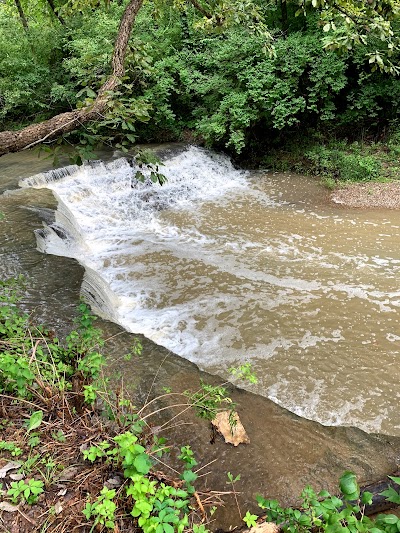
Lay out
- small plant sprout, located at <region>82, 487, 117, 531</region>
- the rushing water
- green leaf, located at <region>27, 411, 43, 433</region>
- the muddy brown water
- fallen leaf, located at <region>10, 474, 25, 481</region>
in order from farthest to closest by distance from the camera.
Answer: the rushing water, the muddy brown water, green leaf, located at <region>27, 411, 43, 433</region>, fallen leaf, located at <region>10, 474, 25, 481</region>, small plant sprout, located at <region>82, 487, 117, 531</region>

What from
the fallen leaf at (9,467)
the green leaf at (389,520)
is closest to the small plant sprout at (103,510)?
the fallen leaf at (9,467)

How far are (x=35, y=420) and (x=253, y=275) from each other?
13.5ft

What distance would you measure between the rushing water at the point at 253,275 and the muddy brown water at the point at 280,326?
0.02 metres

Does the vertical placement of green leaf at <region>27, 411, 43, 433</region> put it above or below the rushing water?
above

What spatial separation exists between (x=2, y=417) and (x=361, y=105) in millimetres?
10013

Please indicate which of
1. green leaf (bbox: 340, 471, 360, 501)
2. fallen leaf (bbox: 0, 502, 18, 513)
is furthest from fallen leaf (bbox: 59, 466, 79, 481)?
green leaf (bbox: 340, 471, 360, 501)

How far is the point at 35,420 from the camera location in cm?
219

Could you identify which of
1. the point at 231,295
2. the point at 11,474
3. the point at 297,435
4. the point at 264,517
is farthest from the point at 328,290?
the point at 11,474

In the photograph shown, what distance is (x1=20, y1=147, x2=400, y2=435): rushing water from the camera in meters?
3.90

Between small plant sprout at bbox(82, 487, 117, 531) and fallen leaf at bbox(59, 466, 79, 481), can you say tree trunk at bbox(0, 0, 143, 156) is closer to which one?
fallen leaf at bbox(59, 466, 79, 481)

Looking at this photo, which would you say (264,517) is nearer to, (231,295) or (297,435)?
(297,435)

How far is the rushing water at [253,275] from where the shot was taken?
3900 mm

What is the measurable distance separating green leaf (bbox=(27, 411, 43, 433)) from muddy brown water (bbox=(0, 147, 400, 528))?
0.94 metres

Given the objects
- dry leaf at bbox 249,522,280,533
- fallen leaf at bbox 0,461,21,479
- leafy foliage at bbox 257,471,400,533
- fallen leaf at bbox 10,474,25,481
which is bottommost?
dry leaf at bbox 249,522,280,533
